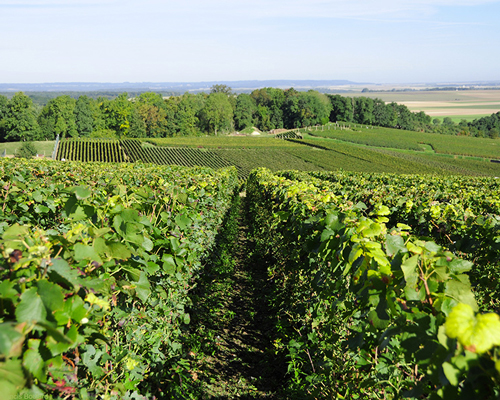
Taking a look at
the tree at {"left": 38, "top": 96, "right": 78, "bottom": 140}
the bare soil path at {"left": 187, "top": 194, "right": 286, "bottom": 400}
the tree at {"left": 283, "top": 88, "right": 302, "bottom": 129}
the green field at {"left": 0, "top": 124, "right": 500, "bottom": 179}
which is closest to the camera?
the bare soil path at {"left": 187, "top": 194, "right": 286, "bottom": 400}

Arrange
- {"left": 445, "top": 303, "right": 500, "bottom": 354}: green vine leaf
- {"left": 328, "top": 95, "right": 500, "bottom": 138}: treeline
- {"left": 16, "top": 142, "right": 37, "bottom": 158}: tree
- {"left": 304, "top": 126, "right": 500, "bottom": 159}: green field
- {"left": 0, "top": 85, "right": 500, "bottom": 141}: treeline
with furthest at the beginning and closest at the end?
{"left": 328, "top": 95, "right": 500, "bottom": 138}: treeline → {"left": 0, "top": 85, "right": 500, "bottom": 141}: treeline → {"left": 304, "top": 126, "right": 500, "bottom": 159}: green field → {"left": 16, "top": 142, "right": 37, "bottom": 158}: tree → {"left": 445, "top": 303, "right": 500, "bottom": 354}: green vine leaf

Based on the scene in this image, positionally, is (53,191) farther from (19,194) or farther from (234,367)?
(234,367)

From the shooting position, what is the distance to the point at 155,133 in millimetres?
97875

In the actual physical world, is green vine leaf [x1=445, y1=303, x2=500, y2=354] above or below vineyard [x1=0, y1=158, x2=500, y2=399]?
above

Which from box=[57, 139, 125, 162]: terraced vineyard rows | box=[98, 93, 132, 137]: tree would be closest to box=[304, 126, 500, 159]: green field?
box=[98, 93, 132, 137]: tree

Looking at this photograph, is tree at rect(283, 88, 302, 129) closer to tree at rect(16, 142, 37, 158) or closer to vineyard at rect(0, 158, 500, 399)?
tree at rect(16, 142, 37, 158)

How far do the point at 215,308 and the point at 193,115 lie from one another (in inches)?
4002

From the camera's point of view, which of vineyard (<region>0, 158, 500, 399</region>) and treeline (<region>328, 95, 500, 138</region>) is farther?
treeline (<region>328, 95, 500, 138</region>)

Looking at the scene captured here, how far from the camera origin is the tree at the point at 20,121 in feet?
252

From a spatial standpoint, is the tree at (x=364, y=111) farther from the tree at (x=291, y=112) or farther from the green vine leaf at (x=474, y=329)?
the green vine leaf at (x=474, y=329)

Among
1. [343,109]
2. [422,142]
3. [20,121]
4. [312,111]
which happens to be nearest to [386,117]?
[343,109]

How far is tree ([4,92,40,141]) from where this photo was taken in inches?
3019

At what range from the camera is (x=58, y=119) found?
272ft

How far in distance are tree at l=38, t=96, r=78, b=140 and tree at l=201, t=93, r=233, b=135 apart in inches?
1428
